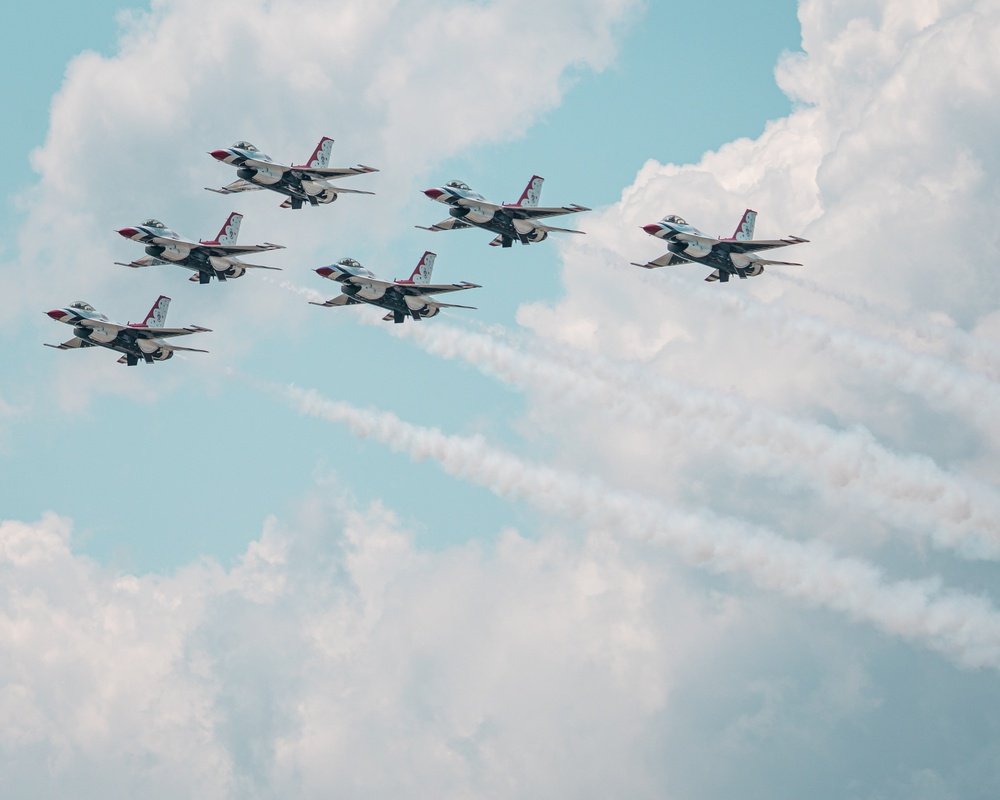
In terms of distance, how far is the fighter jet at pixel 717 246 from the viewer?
122 metres

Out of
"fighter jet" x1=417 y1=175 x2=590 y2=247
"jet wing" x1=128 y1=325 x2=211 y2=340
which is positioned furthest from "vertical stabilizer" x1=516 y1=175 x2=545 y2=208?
"jet wing" x1=128 y1=325 x2=211 y2=340

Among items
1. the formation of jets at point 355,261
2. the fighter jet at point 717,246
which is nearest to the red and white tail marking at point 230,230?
the formation of jets at point 355,261

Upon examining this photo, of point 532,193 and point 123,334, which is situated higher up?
point 532,193

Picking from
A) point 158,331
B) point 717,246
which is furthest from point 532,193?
point 158,331

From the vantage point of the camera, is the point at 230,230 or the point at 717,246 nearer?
the point at 717,246

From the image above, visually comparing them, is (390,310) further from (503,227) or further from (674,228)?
(674,228)

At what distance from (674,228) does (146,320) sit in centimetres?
3491

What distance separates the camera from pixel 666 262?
413 feet

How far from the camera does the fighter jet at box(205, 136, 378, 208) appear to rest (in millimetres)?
129500

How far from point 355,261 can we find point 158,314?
13607 mm

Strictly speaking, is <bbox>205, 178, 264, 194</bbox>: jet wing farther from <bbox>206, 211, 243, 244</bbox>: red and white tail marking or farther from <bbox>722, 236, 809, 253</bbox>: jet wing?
<bbox>722, 236, 809, 253</bbox>: jet wing

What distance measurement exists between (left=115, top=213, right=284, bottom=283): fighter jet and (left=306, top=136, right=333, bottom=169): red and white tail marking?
7.83 metres

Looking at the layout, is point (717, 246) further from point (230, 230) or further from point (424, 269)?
point (230, 230)

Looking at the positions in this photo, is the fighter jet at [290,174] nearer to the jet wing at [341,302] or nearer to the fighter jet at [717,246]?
the jet wing at [341,302]
